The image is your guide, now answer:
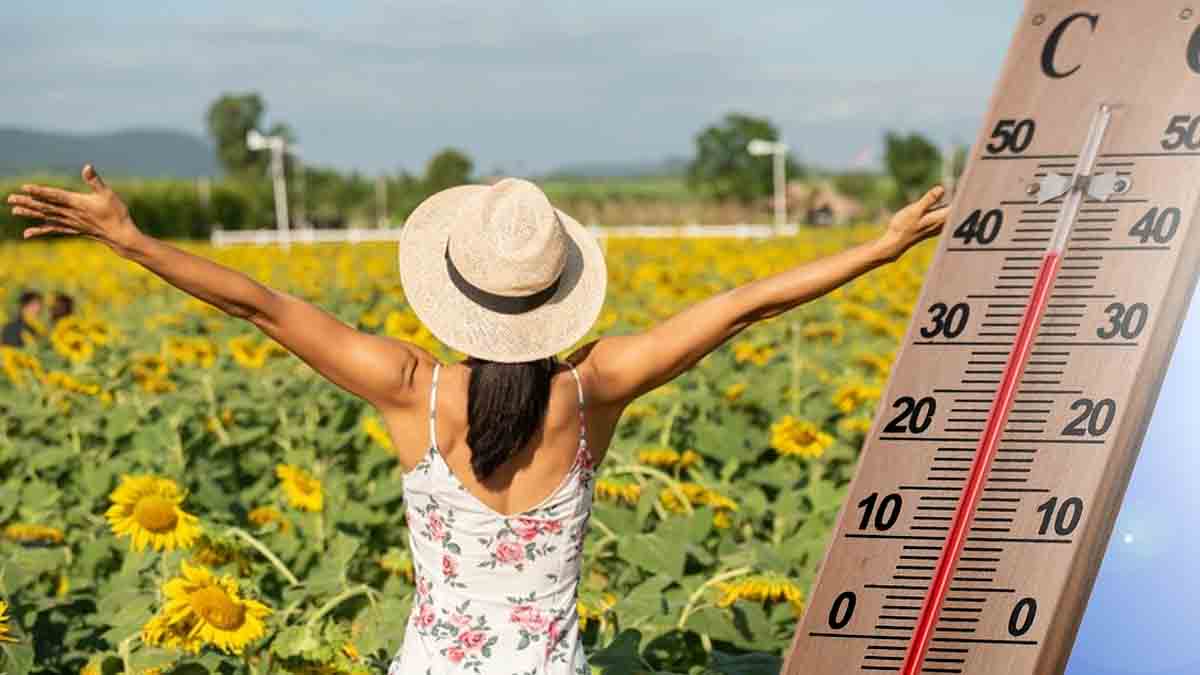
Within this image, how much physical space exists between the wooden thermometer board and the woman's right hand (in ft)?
1.35

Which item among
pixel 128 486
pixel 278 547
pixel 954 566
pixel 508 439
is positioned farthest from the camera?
pixel 278 547

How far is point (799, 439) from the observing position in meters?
5.79

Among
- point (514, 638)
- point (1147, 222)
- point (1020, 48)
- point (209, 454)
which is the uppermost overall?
point (1020, 48)

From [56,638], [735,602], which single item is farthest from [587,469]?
[56,638]

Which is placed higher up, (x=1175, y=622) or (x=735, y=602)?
(x=1175, y=622)

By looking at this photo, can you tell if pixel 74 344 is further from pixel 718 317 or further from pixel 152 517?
pixel 718 317

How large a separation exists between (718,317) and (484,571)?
1.66 ft

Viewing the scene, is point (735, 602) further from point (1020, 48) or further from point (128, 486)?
point (1020, 48)

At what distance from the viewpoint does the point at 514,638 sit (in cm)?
258

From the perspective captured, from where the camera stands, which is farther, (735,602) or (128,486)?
(128,486)

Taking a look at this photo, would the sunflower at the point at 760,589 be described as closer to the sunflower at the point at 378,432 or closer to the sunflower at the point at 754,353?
the sunflower at the point at 378,432

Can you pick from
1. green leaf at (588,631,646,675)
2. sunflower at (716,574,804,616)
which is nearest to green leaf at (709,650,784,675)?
green leaf at (588,631,646,675)

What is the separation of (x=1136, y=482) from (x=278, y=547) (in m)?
3.24

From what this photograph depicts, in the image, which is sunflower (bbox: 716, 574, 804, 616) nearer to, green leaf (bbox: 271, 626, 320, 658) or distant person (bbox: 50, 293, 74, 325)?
green leaf (bbox: 271, 626, 320, 658)
